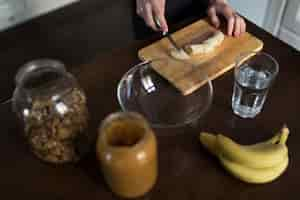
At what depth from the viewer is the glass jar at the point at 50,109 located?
0.65 meters

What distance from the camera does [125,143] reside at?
2.06 feet

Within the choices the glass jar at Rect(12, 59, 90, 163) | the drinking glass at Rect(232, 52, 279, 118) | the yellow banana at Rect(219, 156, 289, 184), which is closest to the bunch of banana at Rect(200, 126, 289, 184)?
the yellow banana at Rect(219, 156, 289, 184)

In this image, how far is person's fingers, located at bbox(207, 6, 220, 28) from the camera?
3.24 ft

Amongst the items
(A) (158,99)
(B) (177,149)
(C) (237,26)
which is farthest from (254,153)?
(C) (237,26)

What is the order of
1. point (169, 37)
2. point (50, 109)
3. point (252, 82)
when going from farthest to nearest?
point (169, 37) < point (252, 82) < point (50, 109)

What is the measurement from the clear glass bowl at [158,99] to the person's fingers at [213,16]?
18 cm

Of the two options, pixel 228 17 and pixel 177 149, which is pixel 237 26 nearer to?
pixel 228 17

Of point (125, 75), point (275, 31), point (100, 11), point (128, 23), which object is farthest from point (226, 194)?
point (100, 11)

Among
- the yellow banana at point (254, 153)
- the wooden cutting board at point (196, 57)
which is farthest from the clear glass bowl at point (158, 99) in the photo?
the yellow banana at point (254, 153)

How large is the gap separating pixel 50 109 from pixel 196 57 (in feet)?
1.28

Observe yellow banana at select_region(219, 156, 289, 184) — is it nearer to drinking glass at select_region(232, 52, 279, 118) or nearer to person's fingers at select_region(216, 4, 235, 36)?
drinking glass at select_region(232, 52, 279, 118)

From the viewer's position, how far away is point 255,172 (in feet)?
2.19

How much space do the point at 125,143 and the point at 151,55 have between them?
34 centimetres

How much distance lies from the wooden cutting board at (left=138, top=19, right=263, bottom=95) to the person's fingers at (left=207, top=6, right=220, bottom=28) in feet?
0.05
